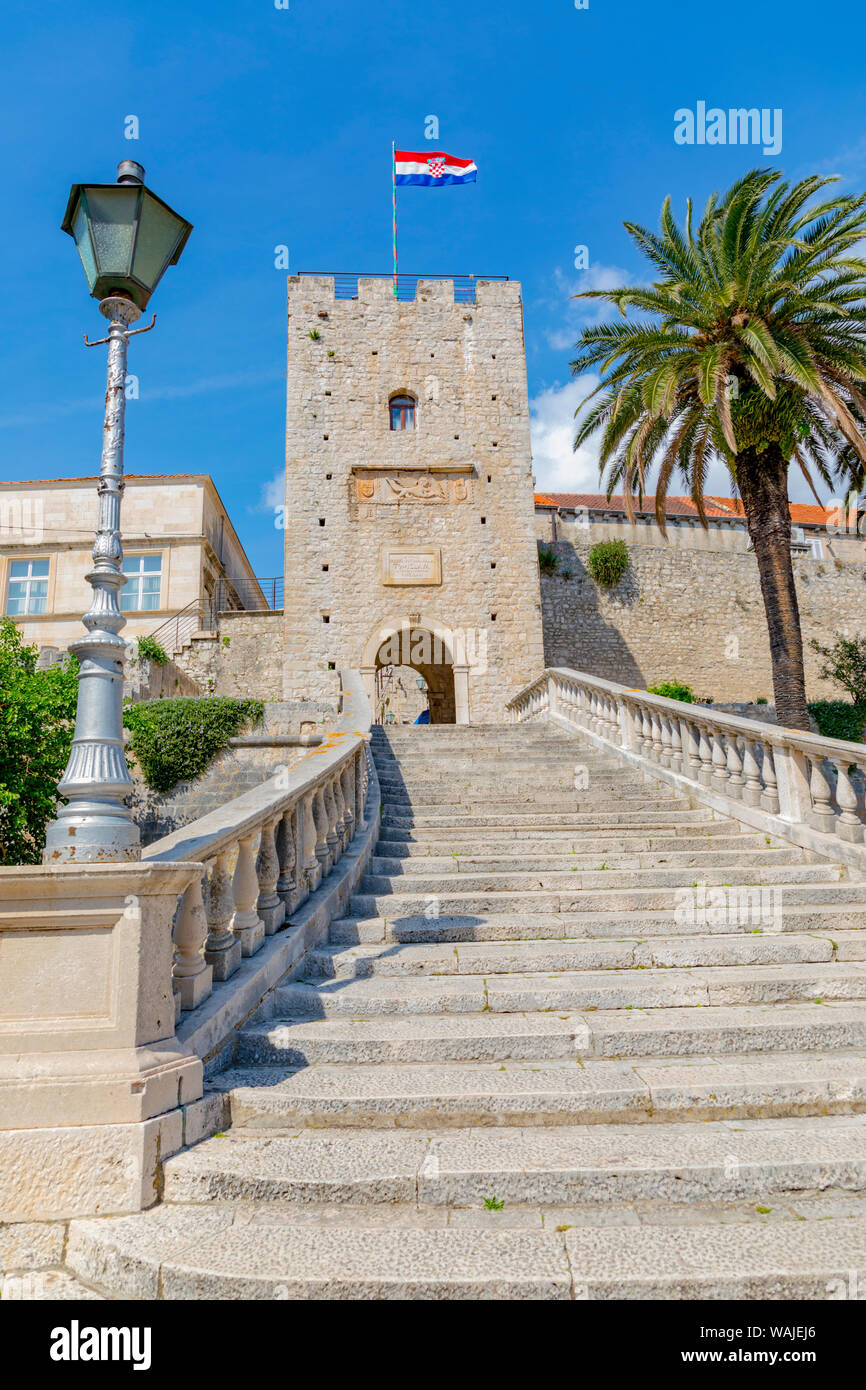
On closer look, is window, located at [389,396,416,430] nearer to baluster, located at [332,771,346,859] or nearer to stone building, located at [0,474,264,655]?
stone building, located at [0,474,264,655]

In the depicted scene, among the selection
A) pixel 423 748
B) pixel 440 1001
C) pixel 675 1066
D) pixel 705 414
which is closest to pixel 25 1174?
pixel 440 1001

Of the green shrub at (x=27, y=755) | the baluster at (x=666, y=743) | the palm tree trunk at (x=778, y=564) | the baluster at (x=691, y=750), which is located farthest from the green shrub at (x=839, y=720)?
the green shrub at (x=27, y=755)

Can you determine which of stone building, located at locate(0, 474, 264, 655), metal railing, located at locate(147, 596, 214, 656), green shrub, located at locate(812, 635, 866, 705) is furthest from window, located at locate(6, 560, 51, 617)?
green shrub, located at locate(812, 635, 866, 705)

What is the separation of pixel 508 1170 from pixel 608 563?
22889mm

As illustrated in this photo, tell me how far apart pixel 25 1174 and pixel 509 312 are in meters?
21.3

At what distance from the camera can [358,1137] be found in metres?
2.95

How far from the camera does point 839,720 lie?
67.7 ft

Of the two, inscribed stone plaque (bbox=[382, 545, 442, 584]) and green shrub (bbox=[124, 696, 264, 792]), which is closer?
green shrub (bbox=[124, 696, 264, 792])

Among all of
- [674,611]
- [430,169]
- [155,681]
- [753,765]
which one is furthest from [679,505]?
[753,765]

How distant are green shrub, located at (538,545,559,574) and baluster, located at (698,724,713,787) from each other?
16402 millimetres

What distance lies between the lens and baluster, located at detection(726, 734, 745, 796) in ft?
23.5

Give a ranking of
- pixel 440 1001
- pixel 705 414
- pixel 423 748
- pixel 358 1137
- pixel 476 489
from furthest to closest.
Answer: pixel 476 489
pixel 705 414
pixel 423 748
pixel 440 1001
pixel 358 1137

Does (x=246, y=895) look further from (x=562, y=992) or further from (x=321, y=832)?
(x=562, y=992)
